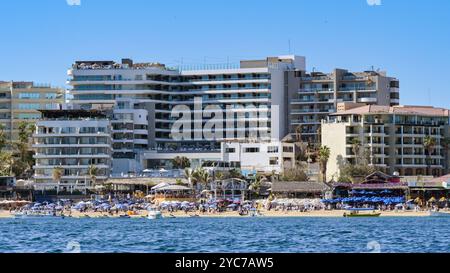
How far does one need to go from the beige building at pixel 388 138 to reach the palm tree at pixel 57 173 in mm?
42817

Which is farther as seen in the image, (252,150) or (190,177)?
(252,150)

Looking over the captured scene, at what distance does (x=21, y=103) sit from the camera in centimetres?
19300

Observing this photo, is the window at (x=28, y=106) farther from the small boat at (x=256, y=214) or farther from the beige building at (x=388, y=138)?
the small boat at (x=256, y=214)

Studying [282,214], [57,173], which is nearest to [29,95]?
[57,173]

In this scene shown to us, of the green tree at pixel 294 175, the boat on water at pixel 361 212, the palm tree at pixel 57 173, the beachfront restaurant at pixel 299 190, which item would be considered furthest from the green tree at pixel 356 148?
the palm tree at pixel 57 173

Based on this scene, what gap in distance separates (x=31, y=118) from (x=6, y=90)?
7347mm

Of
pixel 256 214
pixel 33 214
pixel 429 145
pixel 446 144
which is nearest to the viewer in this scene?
pixel 33 214

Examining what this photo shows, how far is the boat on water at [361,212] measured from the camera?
123750mm

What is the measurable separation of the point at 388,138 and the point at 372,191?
86.0 feet

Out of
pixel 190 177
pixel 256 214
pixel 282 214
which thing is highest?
pixel 190 177

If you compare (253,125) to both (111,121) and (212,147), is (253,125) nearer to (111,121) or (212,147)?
(212,147)

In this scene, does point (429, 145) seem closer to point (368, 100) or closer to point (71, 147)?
point (368, 100)

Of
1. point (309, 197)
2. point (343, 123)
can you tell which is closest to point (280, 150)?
point (343, 123)
